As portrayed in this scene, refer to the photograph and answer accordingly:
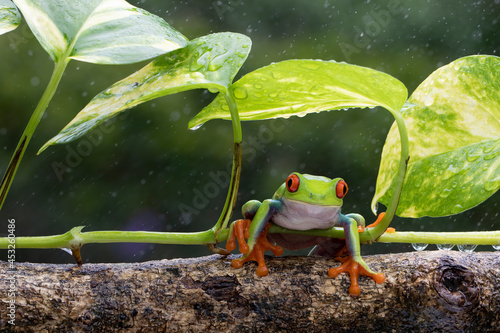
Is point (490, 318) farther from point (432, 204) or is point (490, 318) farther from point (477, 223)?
point (477, 223)

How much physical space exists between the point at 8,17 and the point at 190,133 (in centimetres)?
114

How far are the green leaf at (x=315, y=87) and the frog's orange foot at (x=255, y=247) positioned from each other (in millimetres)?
145

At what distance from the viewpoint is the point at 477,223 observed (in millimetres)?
2090

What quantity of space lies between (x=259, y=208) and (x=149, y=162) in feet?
4.22

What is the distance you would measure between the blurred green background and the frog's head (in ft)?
3.71

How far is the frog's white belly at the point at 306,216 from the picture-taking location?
23.1 inches

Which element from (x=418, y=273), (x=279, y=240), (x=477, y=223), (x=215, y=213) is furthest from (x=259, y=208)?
(x=477, y=223)

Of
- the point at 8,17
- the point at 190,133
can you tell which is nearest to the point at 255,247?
the point at 8,17

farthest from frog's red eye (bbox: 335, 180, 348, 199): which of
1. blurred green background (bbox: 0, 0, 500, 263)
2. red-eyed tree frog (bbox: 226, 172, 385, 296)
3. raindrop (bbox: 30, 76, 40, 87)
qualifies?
raindrop (bbox: 30, 76, 40, 87)

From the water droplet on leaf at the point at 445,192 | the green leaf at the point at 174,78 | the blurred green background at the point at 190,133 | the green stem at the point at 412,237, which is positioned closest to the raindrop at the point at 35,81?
the blurred green background at the point at 190,133

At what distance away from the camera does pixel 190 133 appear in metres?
1.76

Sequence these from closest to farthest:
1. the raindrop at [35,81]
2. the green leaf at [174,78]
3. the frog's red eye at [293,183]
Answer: the green leaf at [174,78], the frog's red eye at [293,183], the raindrop at [35,81]

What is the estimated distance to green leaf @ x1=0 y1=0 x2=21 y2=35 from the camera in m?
0.61

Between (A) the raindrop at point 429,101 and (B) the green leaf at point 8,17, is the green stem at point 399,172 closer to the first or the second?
(A) the raindrop at point 429,101
